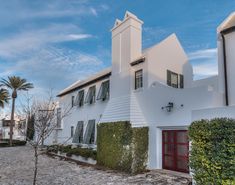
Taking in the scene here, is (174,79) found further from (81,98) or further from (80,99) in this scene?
(80,99)

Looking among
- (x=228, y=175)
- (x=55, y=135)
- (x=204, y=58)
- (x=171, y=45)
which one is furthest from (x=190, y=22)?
(x=55, y=135)

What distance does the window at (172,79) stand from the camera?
56.6 ft

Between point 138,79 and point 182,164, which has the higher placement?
point 138,79

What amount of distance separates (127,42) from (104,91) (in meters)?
5.19

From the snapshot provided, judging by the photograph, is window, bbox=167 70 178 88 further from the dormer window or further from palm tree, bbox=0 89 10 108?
palm tree, bbox=0 89 10 108

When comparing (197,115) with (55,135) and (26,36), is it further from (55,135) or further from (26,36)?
(55,135)

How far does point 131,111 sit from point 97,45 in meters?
9.03

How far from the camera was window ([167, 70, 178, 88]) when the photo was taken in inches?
679

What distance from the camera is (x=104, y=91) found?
2023cm

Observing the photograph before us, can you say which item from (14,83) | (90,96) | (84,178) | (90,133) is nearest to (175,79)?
(90,96)

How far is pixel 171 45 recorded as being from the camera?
18.1 m

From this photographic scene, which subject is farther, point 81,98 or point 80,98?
point 80,98

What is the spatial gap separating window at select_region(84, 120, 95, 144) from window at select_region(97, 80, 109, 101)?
277 centimetres

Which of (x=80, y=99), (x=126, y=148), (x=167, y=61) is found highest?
(x=167, y=61)
